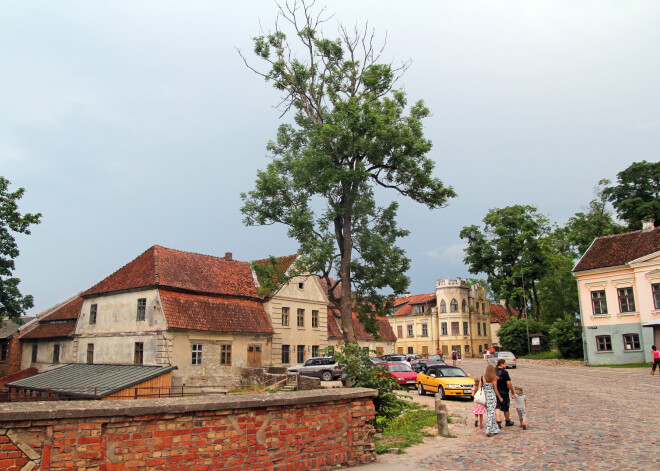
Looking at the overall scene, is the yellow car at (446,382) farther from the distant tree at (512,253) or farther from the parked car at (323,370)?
the distant tree at (512,253)

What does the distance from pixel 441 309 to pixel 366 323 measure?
4644cm

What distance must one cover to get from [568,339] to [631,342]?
7.85 meters

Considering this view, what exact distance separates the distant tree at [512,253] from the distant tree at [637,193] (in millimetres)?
8364

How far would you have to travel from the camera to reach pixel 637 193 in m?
50.9

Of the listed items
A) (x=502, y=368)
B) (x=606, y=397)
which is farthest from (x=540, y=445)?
(x=606, y=397)

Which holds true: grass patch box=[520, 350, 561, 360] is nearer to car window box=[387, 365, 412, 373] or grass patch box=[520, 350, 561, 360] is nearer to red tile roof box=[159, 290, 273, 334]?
car window box=[387, 365, 412, 373]

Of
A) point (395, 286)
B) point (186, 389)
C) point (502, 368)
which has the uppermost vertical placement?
point (395, 286)

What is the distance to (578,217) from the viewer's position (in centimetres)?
5750

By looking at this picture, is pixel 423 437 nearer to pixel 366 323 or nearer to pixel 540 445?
pixel 540 445

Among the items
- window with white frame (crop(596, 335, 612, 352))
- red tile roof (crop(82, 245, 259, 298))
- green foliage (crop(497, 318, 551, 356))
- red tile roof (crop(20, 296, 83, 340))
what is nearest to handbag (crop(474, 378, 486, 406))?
red tile roof (crop(82, 245, 259, 298))

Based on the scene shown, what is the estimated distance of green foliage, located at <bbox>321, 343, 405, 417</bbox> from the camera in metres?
12.9

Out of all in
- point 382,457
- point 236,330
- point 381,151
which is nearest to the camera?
point 382,457

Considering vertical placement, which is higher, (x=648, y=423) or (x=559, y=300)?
(x=559, y=300)

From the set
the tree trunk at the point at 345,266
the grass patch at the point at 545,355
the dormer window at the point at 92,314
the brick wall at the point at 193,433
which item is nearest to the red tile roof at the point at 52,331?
the dormer window at the point at 92,314
